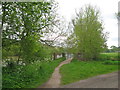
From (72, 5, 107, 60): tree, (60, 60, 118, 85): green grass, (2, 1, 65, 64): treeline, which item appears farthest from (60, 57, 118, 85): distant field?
(72, 5, 107, 60): tree

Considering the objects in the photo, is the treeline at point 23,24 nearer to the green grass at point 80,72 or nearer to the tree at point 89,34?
the green grass at point 80,72

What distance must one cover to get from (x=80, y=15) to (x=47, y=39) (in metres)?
17.6

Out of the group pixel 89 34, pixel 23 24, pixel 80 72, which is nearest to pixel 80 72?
pixel 80 72

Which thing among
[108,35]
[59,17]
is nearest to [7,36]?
[59,17]

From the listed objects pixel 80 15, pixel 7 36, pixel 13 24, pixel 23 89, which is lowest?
pixel 23 89

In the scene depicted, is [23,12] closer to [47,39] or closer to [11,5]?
[11,5]

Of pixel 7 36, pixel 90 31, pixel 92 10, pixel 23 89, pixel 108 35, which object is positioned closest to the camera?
pixel 23 89

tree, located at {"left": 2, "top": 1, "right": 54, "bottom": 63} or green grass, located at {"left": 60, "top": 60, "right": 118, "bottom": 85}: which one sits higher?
tree, located at {"left": 2, "top": 1, "right": 54, "bottom": 63}

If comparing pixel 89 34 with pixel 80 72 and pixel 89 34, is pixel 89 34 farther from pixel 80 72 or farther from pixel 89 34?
pixel 80 72

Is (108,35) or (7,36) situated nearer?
(7,36)

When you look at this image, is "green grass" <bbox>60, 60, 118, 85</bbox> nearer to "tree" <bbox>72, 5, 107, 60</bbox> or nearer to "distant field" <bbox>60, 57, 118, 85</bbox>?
"distant field" <bbox>60, 57, 118, 85</bbox>

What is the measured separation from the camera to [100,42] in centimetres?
2375

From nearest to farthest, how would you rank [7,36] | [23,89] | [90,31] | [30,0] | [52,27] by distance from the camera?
[30,0]
[23,89]
[7,36]
[52,27]
[90,31]

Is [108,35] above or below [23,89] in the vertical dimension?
above
